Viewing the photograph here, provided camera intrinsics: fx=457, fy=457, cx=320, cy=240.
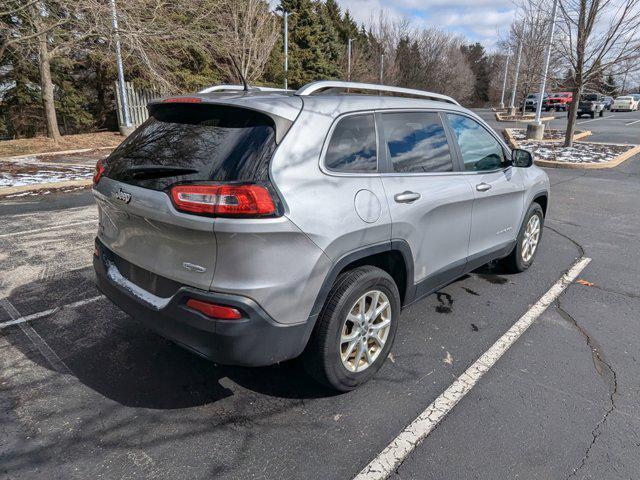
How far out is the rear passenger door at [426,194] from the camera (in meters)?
2.95

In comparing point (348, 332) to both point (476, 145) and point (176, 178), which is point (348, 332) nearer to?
point (176, 178)

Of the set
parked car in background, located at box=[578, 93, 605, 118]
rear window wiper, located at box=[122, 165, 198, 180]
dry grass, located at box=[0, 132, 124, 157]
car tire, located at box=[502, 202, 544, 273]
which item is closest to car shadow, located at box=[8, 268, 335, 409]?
rear window wiper, located at box=[122, 165, 198, 180]

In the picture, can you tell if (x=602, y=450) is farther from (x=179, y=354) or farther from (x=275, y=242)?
(x=179, y=354)

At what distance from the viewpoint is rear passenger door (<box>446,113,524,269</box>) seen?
147 inches

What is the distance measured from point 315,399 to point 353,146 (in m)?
1.56

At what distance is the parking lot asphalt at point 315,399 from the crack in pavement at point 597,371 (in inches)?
0.4

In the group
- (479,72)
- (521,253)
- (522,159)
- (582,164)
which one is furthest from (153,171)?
(479,72)

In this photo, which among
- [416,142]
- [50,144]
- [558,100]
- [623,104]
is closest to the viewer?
[416,142]

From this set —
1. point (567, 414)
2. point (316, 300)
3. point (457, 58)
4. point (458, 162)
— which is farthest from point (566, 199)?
point (457, 58)

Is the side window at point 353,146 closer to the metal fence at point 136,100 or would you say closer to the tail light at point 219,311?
the tail light at point 219,311

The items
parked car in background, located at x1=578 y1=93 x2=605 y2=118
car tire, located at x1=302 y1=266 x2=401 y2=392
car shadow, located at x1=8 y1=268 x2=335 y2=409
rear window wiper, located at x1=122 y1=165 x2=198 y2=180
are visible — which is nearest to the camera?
rear window wiper, located at x1=122 y1=165 x2=198 y2=180

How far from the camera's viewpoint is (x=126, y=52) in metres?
15.1

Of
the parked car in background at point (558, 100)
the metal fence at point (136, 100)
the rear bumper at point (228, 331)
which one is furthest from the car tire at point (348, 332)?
the parked car in background at point (558, 100)

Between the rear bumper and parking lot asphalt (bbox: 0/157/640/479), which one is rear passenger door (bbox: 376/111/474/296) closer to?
parking lot asphalt (bbox: 0/157/640/479)
